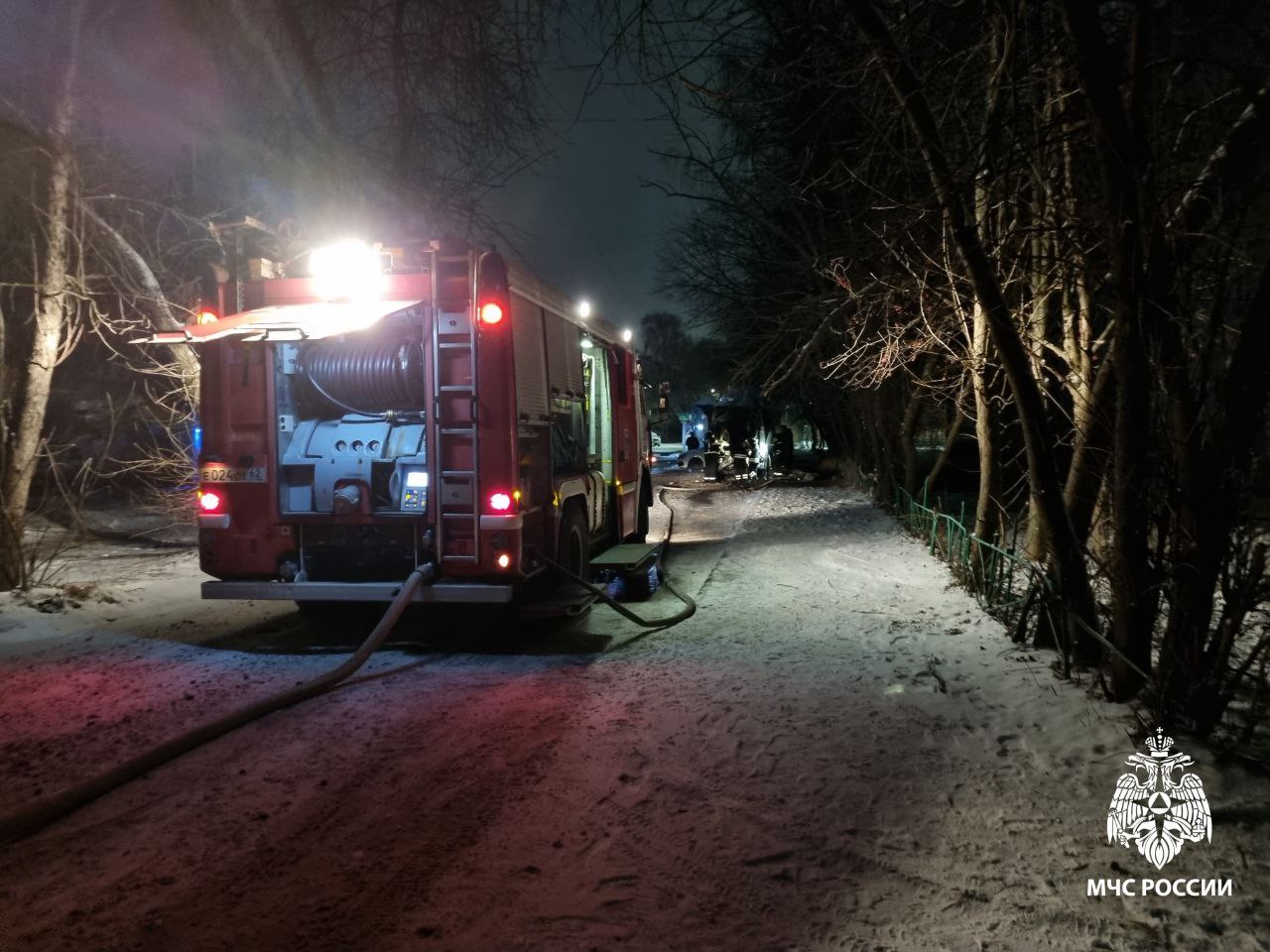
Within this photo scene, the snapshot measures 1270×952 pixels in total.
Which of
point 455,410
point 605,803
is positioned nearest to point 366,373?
point 455,410

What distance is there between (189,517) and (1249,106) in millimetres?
16283

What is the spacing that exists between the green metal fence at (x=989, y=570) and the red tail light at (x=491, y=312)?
4.49 metres

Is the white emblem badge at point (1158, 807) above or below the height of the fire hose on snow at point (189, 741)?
below

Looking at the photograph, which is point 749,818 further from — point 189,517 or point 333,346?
point 189,517

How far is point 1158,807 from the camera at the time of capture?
3.95 m

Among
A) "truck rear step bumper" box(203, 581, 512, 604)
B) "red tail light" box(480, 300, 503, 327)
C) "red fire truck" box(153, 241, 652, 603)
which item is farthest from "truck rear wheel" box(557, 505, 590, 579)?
"red tail light" box(480, 300, 503, 327)

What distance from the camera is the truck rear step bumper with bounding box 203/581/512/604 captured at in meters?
6.79

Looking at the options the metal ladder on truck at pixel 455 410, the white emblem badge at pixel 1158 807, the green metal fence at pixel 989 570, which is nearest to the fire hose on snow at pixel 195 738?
the metal ladder on truck at pixel 455 410

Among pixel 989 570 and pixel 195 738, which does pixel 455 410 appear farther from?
pixel 989 570

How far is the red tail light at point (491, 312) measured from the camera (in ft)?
22.1

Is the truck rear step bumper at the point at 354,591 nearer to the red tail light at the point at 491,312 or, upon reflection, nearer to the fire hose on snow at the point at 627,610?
the fire hose on snow at the point at 627,610

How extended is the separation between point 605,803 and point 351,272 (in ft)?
16.0

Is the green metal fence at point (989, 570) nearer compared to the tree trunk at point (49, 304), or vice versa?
the green metal fence at point (989, 570)

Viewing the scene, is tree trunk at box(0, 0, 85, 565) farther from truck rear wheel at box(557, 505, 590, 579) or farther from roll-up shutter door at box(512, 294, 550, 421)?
truck rear wheel at box(557, 505, 590, 579)
